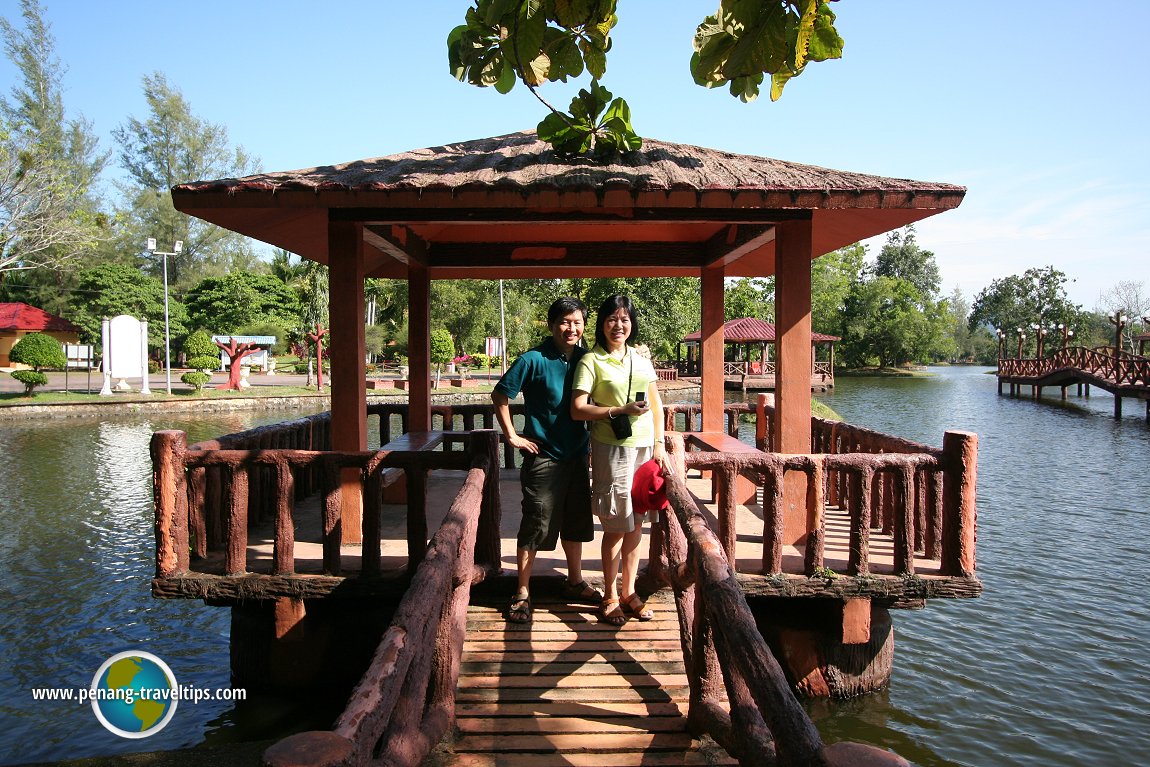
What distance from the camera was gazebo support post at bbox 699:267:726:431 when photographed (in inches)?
347

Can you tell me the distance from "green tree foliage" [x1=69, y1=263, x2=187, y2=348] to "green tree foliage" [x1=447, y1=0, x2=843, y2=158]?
46.0 m

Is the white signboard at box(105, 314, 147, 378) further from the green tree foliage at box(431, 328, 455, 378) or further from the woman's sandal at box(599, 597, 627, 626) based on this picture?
the woman's sandal at box(599, 597, 627, 626)

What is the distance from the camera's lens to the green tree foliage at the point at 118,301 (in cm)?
4416

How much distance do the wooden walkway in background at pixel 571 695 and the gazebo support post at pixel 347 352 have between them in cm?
153

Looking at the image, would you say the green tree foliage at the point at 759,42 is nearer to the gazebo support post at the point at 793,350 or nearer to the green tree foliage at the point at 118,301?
the gazebo support post at the point at 793,350

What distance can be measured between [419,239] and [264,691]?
4429 millimetres

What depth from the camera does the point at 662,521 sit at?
14.9 feet

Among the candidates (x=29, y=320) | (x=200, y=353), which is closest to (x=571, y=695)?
(x=200, y=353)

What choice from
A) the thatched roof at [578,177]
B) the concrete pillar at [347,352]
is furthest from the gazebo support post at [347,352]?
the thatched roof at [578,177]

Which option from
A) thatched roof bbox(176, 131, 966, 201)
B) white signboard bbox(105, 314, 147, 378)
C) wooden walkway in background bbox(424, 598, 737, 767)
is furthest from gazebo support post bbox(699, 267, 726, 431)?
white signboard bbox(105, 314, 147, 378)

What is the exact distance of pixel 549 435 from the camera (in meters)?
4.38

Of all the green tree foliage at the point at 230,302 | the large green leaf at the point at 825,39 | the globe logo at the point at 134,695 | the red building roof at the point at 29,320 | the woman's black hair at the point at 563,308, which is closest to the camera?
the large green leaf at the point at 825,39

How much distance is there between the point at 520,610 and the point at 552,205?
104 inches

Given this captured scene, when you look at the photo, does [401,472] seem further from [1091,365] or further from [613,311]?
[1091,365]
